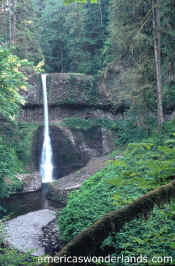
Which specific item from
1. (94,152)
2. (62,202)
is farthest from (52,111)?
(62,202)

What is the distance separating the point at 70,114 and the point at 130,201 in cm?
2229

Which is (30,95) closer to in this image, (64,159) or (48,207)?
(64,159)

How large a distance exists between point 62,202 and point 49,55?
25.6 metres

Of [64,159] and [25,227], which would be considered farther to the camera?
[64,159]

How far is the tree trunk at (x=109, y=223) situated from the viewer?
5.23ft

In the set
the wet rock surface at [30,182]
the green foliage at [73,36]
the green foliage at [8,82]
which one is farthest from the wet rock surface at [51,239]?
the green foliage at [73,36]

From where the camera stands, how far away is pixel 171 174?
264cm

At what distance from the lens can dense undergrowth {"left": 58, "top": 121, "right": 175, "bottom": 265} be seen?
2.79 metres

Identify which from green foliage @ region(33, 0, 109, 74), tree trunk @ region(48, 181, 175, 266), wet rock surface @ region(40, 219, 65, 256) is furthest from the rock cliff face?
tree trunk @ region(48, 181, 175, 266)

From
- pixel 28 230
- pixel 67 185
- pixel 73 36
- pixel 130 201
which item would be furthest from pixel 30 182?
pixel 73 36

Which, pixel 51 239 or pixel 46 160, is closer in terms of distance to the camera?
pixel 51 239

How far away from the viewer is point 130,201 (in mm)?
4707

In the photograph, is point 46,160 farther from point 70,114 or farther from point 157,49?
point 157,49

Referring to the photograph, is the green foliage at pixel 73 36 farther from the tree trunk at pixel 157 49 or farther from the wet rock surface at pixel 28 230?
the wet rock surface at pixel 28 230
